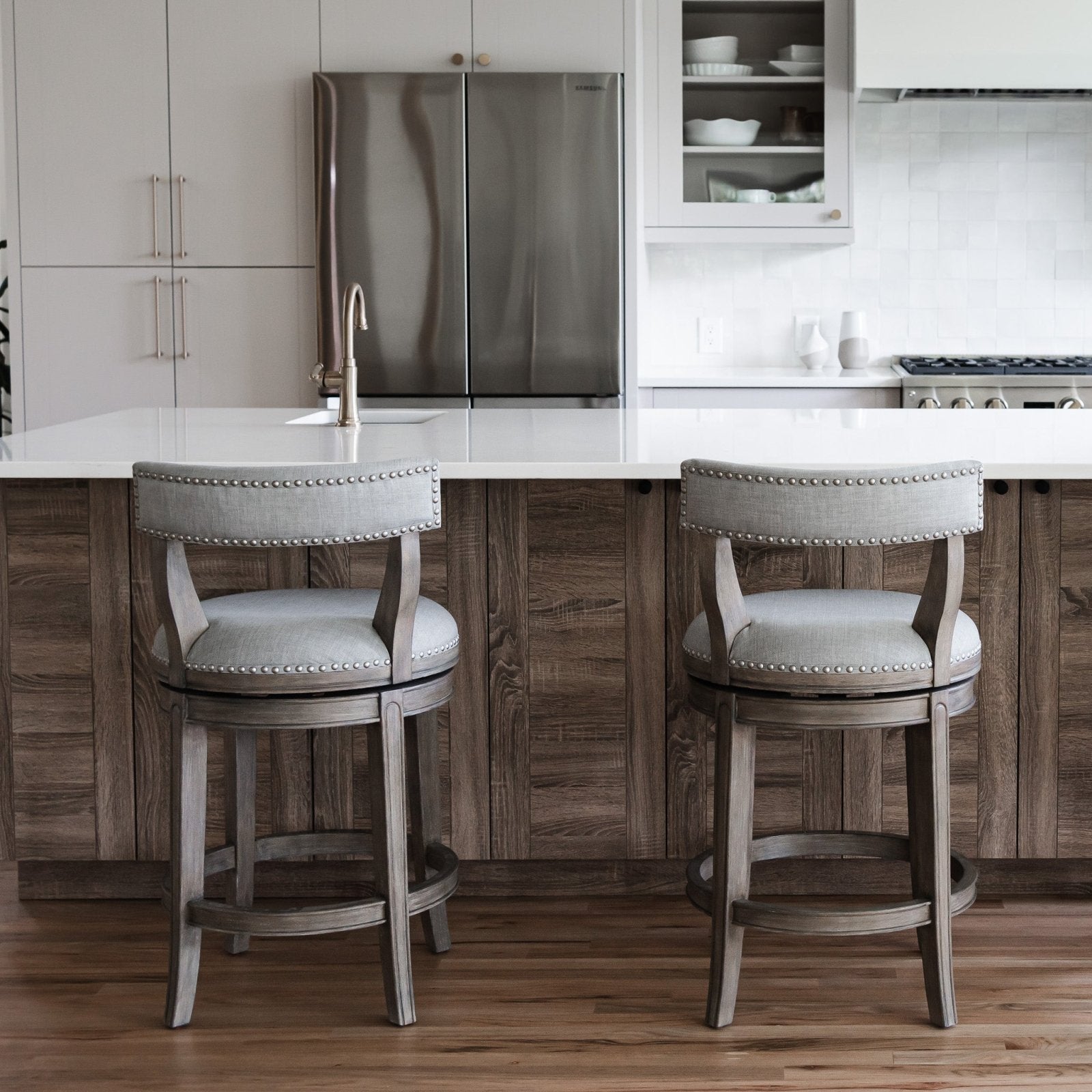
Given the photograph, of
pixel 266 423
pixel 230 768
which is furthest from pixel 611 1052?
pixel 266 423

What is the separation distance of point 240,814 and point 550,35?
281 cm

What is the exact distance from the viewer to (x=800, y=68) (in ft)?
14.5

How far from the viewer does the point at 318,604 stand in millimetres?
2084

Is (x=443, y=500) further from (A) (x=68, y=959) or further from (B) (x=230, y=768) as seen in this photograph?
(A) (x=68, y=959)

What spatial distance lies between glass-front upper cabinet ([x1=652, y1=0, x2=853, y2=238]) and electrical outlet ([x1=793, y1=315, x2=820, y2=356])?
464 mm

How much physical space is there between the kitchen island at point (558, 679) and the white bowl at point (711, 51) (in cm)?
243

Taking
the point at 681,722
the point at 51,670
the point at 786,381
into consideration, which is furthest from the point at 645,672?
the point at 786,381

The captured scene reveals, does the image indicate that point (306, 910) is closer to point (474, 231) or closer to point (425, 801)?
point (425, 801)

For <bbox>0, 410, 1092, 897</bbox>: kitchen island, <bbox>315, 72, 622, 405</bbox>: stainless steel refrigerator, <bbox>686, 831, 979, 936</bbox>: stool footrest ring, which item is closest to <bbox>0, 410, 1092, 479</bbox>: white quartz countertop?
<bbox>0, 410, 1092, 897</bbox>: kitchen island

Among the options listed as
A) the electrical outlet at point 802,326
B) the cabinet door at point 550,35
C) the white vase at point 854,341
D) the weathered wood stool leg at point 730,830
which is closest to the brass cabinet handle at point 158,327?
the cabinet door at point 550,35

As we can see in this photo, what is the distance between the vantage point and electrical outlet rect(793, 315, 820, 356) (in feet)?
16.0

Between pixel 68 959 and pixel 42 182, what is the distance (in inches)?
109

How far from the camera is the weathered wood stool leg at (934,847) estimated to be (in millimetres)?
1939

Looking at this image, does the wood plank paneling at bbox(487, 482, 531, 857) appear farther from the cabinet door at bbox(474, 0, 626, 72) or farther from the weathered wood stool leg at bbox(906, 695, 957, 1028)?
the cabinet door at bbox(474, 0, 626, 72)
